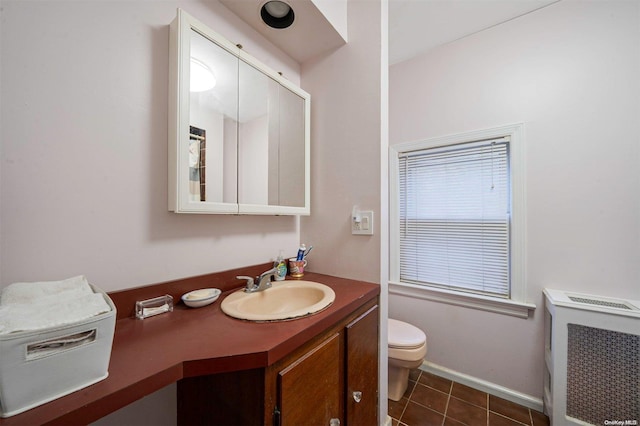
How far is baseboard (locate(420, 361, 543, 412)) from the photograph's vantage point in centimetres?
151

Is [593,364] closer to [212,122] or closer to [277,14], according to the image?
[212,122]

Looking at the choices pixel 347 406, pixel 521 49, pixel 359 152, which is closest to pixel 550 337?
pixel 347 406

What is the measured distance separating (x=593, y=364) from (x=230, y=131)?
2.26 m

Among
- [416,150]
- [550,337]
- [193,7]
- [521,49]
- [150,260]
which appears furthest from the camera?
[416,150]

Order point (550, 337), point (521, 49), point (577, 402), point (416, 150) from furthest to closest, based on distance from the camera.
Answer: point (416, 150), point (521, 49), point (550, 337), point (577, 402)

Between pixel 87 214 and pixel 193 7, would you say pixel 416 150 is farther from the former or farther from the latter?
pixel 87 214

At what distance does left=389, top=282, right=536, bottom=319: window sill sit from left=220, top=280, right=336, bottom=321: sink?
117 centimetres

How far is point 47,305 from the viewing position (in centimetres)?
50

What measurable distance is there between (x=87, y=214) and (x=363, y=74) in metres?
1.36

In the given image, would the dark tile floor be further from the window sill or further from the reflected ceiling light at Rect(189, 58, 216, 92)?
the reflected ceiling light at Rect(189, 58, 216, 92)

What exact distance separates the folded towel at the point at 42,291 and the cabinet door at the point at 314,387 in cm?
55

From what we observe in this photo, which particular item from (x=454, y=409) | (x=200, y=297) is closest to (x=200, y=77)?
(x=200, y=297)

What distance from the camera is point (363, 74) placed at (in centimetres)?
131

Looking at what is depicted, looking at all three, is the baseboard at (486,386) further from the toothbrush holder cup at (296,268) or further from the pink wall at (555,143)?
the toothbrush holder cup at (296,268)
